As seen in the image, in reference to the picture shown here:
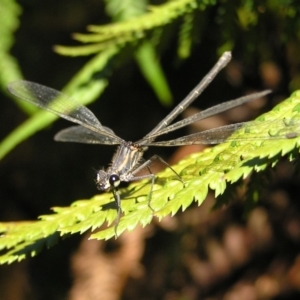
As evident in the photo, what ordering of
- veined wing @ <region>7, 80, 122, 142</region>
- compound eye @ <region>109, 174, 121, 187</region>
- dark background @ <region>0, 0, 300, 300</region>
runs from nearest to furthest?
1. compound eye @ <region>109, 174, 121, 187</region>
2. veined wing @ <region>7, 80, 122, 142</region>
3. dark background @ <region>0, 0, 300, 300</region>

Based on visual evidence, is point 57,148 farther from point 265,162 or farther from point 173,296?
point 265,162

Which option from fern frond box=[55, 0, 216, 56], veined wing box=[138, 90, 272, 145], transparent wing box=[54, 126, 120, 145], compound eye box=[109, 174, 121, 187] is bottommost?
compound eye box=[109, 174, 121, 187]

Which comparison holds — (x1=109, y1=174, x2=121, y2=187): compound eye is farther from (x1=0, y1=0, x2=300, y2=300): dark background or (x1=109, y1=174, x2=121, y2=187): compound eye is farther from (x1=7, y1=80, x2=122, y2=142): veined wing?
(x1=0, y1=0, x2=300, y2=300): dark background

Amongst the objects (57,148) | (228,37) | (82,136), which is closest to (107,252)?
(57,148)

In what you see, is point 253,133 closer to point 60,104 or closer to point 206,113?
point 206,113

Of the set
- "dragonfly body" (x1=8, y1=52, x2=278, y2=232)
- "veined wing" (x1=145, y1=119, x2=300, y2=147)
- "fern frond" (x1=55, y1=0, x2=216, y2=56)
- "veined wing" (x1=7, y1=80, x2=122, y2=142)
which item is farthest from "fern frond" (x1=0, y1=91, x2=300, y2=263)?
"fern frond" (x1=55, y1=0, x2=216, y2=56)

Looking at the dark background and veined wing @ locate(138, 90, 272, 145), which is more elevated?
the dark background

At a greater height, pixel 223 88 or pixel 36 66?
pixel 36 66
